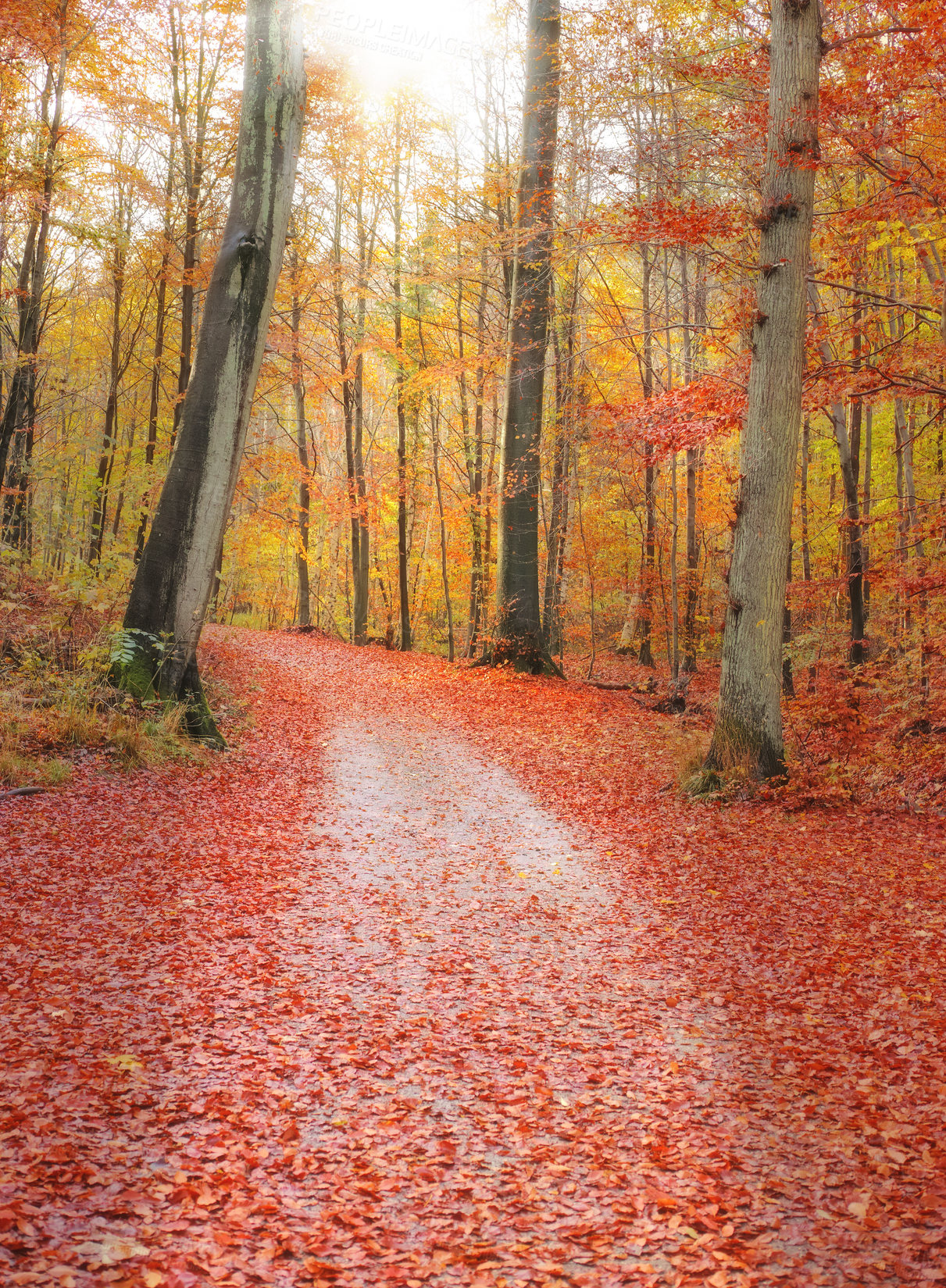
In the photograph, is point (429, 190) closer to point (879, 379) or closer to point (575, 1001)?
point (879, 379)

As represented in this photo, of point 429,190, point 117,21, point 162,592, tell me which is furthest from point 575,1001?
point 429,190

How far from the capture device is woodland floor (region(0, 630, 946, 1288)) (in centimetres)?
242

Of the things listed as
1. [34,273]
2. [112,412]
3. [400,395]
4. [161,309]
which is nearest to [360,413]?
[400,395]

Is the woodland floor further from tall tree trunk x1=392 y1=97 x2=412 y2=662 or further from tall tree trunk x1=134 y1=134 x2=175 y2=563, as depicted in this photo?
tall tree trunk x1=392 y1=97 x2=412 y2=662

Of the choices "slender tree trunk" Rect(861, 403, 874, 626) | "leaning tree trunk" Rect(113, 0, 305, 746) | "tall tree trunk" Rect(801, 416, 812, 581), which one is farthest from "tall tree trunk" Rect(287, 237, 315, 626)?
"slender tree trunk" Rect(861, 403, 874, 626)

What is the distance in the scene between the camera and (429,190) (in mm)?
16391

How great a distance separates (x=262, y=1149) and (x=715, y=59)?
1182 cm

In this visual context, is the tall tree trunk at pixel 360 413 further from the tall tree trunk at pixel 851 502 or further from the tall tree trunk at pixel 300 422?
the tall tree trunk at pixel 851 502

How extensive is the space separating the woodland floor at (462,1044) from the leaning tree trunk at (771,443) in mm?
860

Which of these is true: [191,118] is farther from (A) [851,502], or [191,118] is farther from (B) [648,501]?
(A) [851,502]

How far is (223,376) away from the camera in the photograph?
8.15m

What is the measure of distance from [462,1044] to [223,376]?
6891mm

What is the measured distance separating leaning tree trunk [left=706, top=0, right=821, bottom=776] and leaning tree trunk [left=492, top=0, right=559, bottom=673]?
6169 millimetres

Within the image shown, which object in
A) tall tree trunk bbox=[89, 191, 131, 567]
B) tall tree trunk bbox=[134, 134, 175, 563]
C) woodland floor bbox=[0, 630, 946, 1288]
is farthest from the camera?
tall tree trunk bbox=[89, 191, 131, 567]
